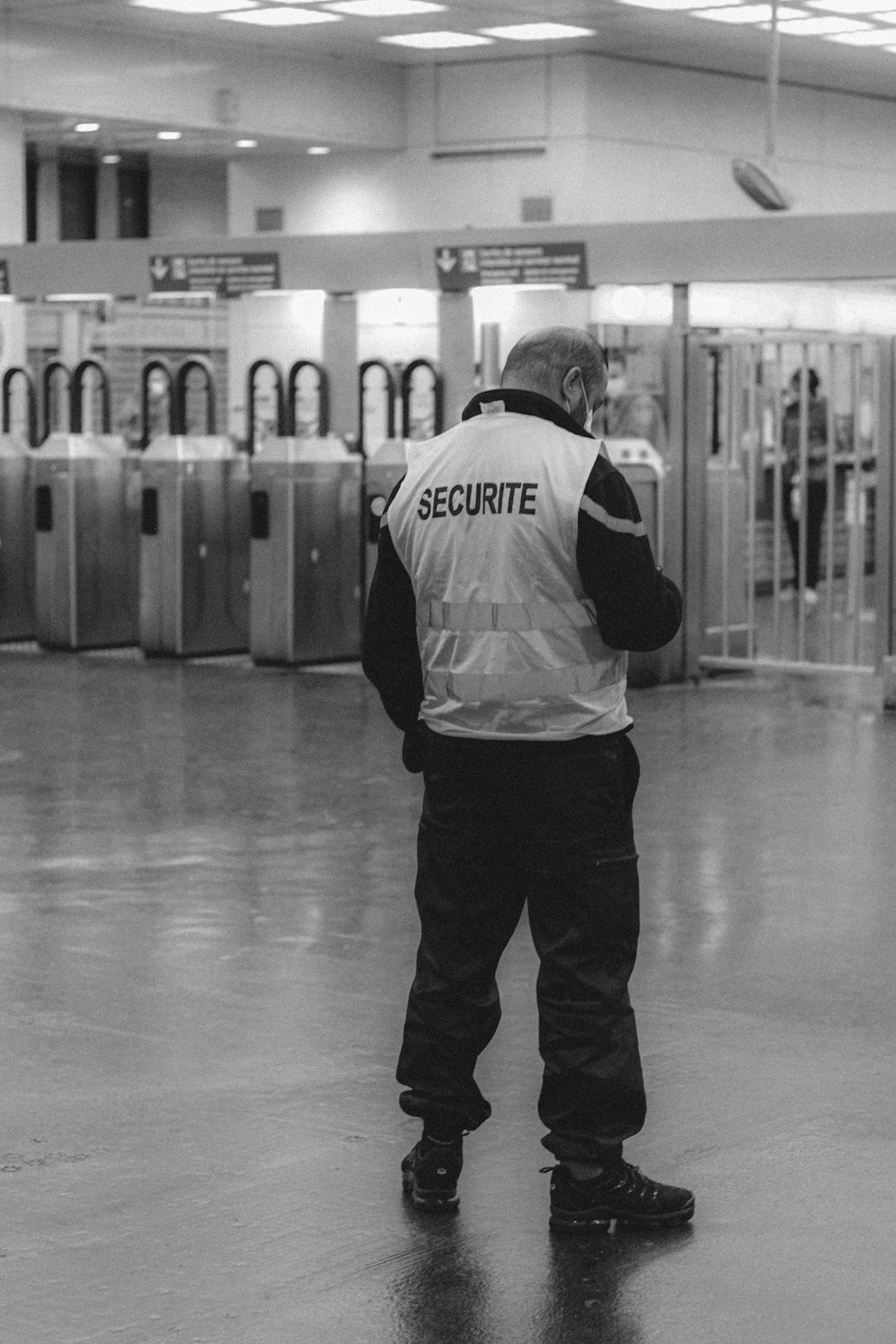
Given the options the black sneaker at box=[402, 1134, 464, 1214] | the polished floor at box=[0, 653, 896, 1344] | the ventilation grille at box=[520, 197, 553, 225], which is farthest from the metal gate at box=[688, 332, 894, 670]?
the black sneaker at box=[402, 1134, 464, 1214]

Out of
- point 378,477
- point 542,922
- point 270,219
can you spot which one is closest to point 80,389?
point 378,477

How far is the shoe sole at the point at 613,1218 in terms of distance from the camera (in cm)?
412

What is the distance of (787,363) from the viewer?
73.9 ft

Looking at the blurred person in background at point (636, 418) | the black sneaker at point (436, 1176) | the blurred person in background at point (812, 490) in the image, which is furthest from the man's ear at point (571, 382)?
the blurred person in background at point (812, 490)

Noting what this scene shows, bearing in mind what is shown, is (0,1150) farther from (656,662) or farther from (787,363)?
(787,363)

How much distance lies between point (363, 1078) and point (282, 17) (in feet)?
45.6

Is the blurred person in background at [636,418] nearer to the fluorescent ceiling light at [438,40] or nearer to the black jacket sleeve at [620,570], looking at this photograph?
the fluorescent ceiling light at [438,40]

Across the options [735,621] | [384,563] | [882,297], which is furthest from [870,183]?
[384,563]

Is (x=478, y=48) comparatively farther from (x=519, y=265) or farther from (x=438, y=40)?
(x=519, y=265)

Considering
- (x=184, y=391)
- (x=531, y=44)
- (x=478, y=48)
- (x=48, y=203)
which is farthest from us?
(x=48, y=203)

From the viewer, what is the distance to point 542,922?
4.21m

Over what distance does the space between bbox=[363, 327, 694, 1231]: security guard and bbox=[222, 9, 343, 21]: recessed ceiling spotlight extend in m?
13.8

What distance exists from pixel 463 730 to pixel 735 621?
32.2 ft

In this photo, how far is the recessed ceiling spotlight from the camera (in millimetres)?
17344
